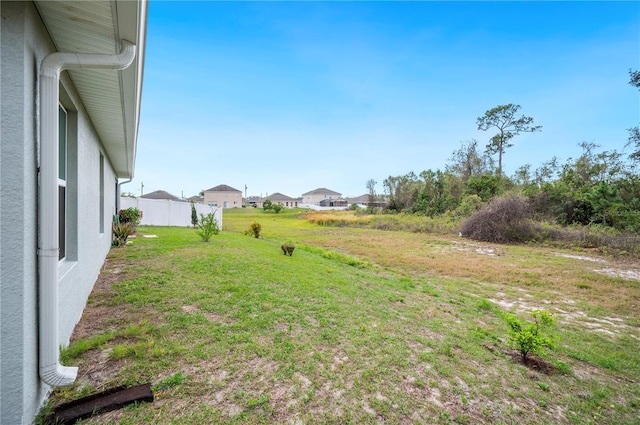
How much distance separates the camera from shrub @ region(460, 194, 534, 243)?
1505cm

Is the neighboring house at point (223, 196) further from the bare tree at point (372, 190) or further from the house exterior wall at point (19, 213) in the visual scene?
the house exterior wall at point (19, 213)

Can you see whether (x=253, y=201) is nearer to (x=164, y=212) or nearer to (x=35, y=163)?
(x=164, y=212)

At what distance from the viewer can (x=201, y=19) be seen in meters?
8.34

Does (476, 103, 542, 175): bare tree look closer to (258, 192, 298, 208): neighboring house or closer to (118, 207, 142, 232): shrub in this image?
(118, 207, 142, 232): shrub

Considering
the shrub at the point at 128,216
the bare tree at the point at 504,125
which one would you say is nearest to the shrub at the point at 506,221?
the bare tree at the point at 504,125

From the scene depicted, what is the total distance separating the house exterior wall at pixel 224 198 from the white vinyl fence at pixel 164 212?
3946cm

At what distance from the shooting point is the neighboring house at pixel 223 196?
185 ft

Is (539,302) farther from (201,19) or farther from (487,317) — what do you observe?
(201,19)

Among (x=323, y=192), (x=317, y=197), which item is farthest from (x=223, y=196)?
(x=323, y=192)

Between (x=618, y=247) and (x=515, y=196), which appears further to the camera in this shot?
(x=515, y=196)

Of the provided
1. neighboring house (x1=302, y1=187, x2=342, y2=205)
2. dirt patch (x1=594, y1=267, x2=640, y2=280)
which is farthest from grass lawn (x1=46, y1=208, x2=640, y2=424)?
neighboring house (x1=302, y1=187, x2=342, y2=205)

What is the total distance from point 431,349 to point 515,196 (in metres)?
16.1

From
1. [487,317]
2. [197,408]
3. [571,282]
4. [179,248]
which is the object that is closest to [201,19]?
[179,248]

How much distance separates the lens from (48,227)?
173cm
